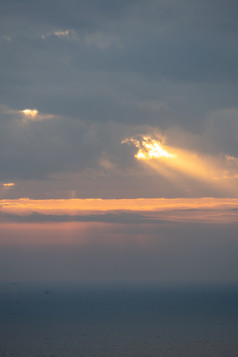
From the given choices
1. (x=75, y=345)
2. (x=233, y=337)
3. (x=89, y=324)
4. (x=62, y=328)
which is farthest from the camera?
(x=89, y=324)

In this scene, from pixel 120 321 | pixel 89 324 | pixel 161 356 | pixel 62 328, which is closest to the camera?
pixel 161 356

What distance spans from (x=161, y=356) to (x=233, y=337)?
26978mm

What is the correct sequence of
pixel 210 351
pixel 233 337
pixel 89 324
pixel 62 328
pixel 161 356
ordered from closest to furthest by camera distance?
pixel 161 356, pixel 210 351, pixel 233 337, pixel 62 328, pixel 89 324

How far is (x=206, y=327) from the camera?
107 meters

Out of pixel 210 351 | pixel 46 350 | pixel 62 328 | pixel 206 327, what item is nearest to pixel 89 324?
pixel 62 328

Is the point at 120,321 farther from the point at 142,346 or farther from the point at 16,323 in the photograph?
the point at 142,346

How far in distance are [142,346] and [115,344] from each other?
221 inches

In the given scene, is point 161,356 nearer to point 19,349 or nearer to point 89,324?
point 19,349

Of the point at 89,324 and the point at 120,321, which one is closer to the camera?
the point at 89,324

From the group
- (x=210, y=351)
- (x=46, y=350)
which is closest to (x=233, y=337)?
(x=210, y=351)

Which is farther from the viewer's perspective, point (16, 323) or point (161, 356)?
point (16, 323)

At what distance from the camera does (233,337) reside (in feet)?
291

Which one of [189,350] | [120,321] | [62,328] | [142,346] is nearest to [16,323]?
[62,328]

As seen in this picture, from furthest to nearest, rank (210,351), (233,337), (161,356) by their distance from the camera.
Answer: (233,337)
(210,351)
(161,356)
